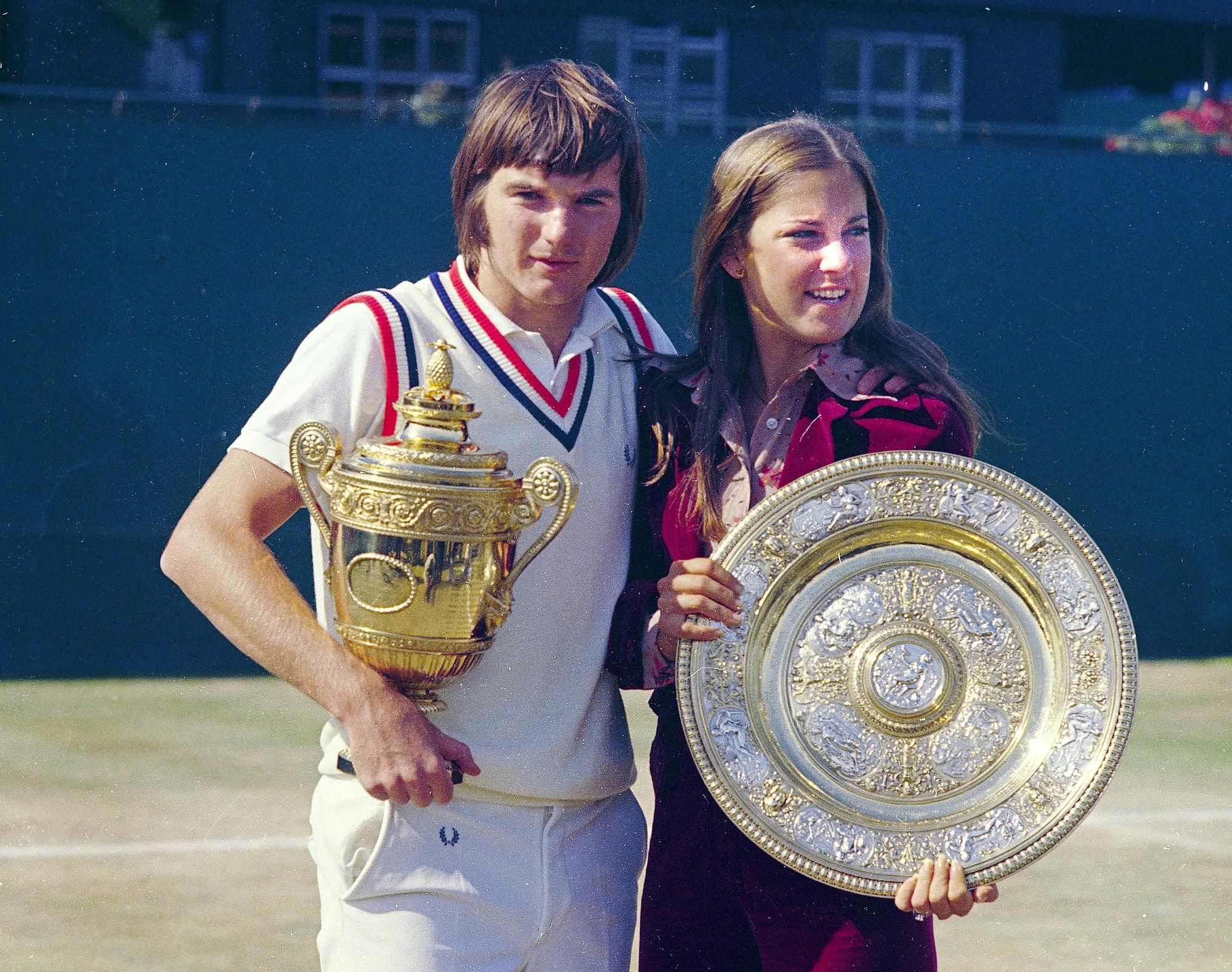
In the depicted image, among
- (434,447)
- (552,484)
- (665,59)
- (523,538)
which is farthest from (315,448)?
(665,59)

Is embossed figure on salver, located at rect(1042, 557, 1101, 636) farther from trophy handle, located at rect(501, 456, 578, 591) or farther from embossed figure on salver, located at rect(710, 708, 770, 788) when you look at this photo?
trophy handle, located at rect(501, 456, 578, 591)

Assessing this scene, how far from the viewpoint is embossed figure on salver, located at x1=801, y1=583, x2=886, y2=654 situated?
7.42 feet

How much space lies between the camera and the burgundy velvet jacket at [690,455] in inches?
87.6

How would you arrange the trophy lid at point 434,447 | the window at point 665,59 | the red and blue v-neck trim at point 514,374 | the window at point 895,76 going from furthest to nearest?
the window at point 895,76
the window at point 665,59
the red and blue v-neck trim at point 514,374
the trophy lid at point 434,447

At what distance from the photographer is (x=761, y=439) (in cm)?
232

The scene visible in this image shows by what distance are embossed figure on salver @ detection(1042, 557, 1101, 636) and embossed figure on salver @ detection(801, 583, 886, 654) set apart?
0.78 ft

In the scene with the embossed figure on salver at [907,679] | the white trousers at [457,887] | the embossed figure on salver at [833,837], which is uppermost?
the embossed figure on salver at [907,679]

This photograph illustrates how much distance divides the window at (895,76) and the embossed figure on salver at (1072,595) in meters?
9.24

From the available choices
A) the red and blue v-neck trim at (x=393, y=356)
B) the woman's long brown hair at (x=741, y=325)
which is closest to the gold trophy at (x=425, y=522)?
the red and blue v-neck trim at (x=393, y=356)

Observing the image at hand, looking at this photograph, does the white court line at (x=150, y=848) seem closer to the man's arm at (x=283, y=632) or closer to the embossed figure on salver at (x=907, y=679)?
the man's arm at (x=283, y=632)

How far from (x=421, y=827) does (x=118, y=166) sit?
728cm

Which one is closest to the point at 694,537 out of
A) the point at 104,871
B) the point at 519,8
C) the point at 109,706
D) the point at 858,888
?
the point at 858,888

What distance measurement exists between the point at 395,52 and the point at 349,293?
260cm

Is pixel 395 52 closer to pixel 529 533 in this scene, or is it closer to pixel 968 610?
pixel 529 533
